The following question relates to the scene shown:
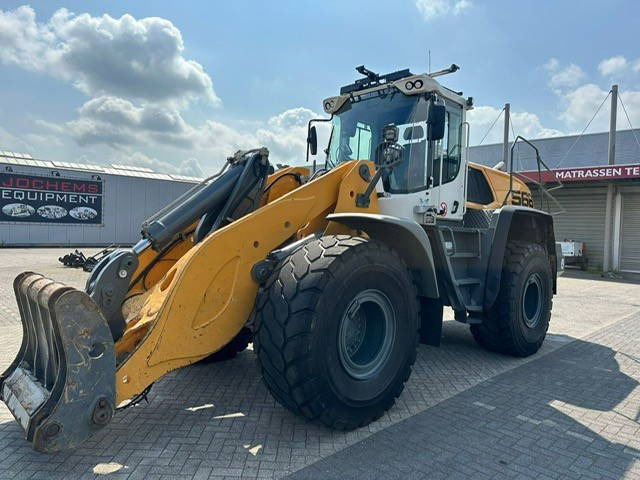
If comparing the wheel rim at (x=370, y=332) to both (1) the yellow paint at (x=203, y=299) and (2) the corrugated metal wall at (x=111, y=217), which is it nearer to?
(1) the yellow paint at (x=203, y=299)

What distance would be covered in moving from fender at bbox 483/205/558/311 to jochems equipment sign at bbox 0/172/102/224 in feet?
78.5

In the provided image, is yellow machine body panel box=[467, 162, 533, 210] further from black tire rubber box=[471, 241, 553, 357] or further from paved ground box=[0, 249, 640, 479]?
paved ground box=[0, 249, 640, 479]

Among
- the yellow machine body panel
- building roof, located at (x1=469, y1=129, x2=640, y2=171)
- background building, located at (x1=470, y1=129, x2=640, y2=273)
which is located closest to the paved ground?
the yellow machine body panel

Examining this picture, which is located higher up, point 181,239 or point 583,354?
point 181,239

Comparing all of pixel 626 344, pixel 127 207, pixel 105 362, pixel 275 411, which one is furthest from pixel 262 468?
pixel 127 207

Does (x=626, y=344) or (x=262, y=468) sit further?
(x=626, y=344)

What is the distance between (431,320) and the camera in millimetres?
4539

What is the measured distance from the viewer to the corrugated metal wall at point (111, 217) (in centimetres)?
2352

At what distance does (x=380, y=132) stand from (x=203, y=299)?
297 cm

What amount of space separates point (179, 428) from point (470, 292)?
3.49 m

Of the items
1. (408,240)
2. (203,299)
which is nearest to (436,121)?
(408,240)

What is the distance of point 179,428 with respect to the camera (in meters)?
3.54

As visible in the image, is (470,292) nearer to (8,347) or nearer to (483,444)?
(483,444)

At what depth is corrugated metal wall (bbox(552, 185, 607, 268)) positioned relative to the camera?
57.3 ft
